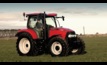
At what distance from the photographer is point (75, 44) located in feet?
51.2

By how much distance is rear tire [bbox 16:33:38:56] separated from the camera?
15.4 metres

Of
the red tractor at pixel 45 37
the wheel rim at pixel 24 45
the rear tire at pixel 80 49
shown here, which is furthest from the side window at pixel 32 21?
the rear tire at pixel 80 49

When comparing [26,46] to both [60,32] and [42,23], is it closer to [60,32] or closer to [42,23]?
[42,23]

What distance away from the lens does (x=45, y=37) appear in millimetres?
15438

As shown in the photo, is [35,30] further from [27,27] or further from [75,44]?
[75,44]

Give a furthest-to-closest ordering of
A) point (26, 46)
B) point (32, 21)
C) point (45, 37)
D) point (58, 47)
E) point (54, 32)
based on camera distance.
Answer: point (32, 21)
point (26, 46)
point (45, 37)
point (54, 32)
point (58, 47)

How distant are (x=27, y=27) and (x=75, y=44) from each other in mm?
2734

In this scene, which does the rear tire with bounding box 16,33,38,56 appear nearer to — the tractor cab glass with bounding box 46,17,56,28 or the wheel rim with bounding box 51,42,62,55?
the wheel rim with bounding box 51,42,62,55

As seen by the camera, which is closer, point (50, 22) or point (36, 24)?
point (36, 24)

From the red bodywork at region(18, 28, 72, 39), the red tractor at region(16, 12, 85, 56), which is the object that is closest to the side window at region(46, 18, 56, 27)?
the red tractor at region(16, 12, 85, 56)

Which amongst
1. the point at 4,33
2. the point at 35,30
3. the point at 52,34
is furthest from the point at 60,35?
the point at 4,33

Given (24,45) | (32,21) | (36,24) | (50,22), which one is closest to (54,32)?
(50,22)

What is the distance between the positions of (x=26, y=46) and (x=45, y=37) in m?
1.22

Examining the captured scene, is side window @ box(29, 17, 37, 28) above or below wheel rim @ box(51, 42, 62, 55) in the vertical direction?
above
